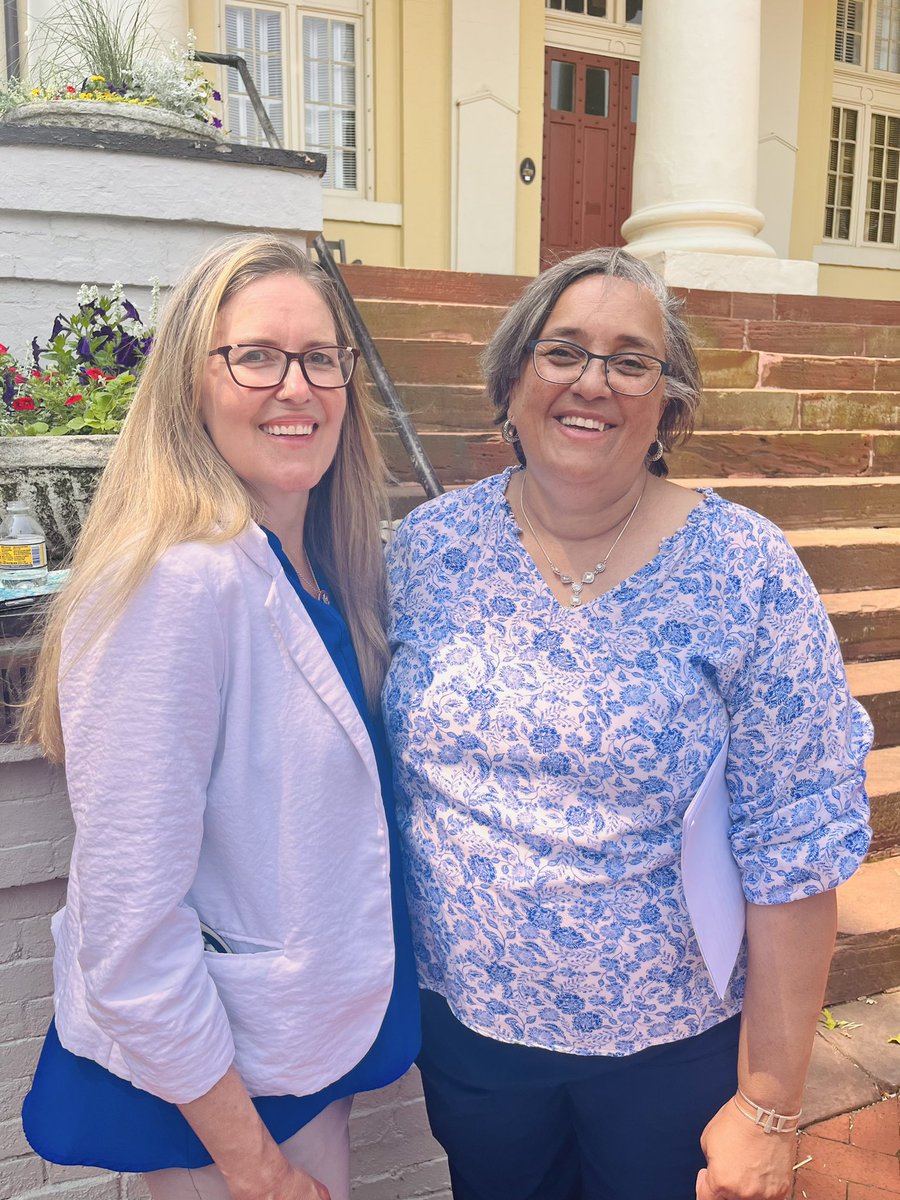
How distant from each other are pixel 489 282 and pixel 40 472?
4454mm

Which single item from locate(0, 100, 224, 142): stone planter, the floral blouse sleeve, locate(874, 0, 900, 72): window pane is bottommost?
the floral blouse sleeve

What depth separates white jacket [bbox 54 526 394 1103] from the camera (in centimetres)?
116

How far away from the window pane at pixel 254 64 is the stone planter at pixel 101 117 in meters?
4.83

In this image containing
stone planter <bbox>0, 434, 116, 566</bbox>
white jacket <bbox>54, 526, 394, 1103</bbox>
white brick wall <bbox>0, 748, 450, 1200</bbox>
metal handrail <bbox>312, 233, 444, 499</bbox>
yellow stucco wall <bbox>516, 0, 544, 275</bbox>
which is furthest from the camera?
yellow stucco wall <bbox>516, 0, 544, 275</bbox>

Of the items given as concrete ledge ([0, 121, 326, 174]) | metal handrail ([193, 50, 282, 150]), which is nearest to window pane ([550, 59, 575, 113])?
metal handrail ([193, 50, 282, 150])

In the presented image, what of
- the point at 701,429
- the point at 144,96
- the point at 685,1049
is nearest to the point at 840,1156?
the point at 685,1049

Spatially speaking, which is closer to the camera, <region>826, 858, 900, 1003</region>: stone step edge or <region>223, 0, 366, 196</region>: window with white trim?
<region>826, 858, 900, 1003</region>: stone step edge

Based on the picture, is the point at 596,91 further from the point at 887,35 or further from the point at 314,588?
the point at 314,588

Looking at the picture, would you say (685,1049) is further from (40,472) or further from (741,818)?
(40,472)

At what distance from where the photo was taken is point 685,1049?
4.96ft

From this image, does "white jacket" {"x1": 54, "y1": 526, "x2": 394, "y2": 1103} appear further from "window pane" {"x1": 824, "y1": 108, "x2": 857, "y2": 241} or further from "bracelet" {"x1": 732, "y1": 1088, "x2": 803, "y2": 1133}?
"window pane" {"x1": 824, "y1": 108, "x2": 857, "y2": 241}

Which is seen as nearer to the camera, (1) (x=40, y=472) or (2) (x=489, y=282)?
(1) (x=40, y=472)

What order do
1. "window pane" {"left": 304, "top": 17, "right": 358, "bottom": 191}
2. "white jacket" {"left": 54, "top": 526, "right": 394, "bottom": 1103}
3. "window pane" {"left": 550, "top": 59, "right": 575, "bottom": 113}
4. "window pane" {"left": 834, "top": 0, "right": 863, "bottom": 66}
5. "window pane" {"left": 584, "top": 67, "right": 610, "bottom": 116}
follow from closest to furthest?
"white jacket" {"left": 54, "top": 526, "right": 394, "bottom": 1103}
"window pane" {"left": 304, "top": 17, "right": 358, "bottom": 191}
"window pane" {"left": 550, "top": 59, "right": 575, "bottom": 113}
"window pane" {"left": 584, "top": 67, "right": 610, "bottom": 116}
"window pane" {"left": 834, "top": 0, "right": 863, "bottom": 66}

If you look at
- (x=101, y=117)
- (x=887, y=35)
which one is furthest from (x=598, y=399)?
(x=887, y=35)
